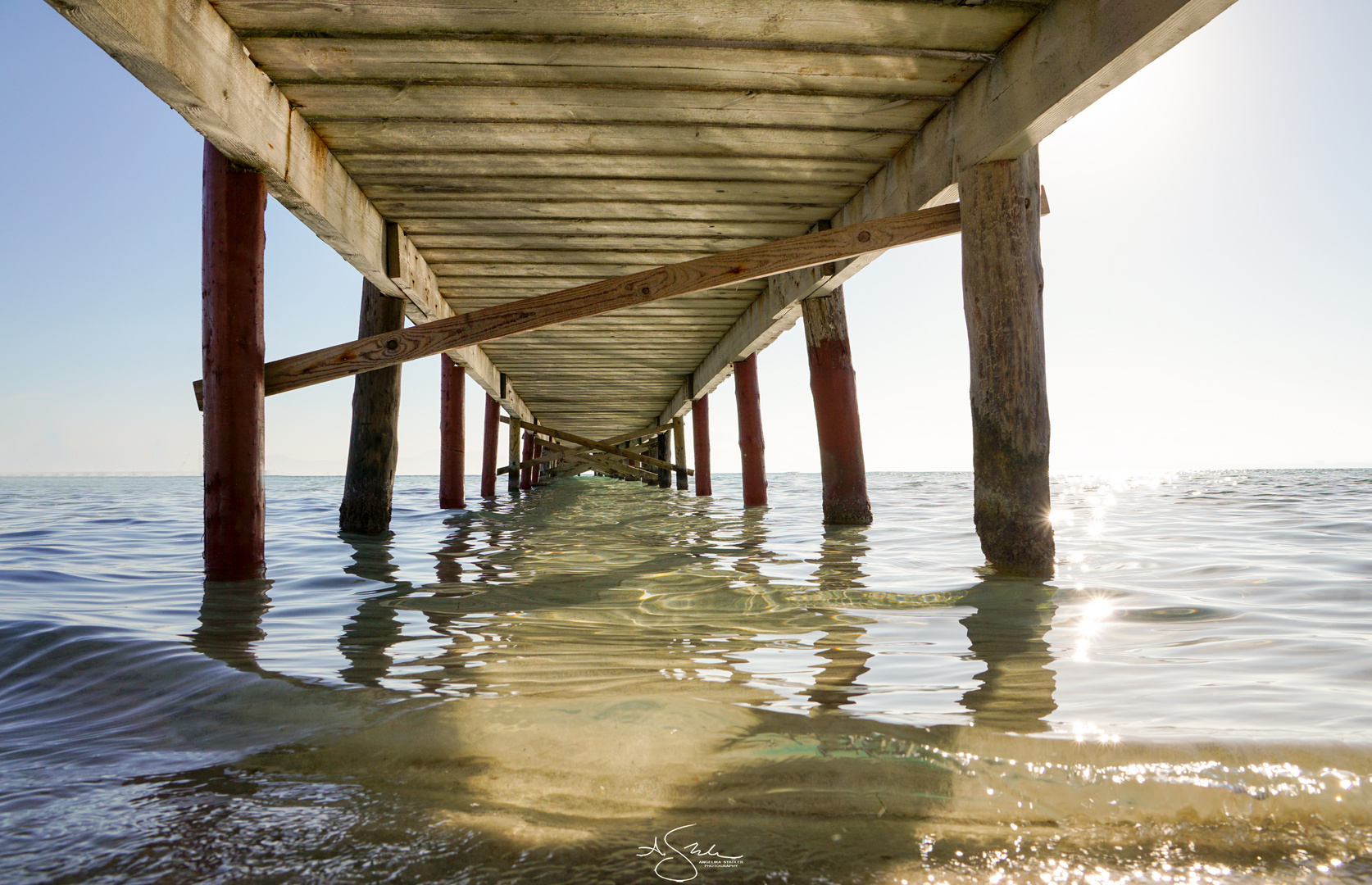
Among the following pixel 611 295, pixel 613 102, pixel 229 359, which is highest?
pixel 613 102

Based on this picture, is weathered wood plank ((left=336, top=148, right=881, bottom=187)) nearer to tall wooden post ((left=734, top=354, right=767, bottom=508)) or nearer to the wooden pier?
the wooden pier

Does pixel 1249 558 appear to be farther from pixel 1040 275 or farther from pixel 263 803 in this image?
pixel 263 803

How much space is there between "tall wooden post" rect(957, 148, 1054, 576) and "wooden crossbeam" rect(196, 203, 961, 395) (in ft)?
0.98

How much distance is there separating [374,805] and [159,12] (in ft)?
9.61

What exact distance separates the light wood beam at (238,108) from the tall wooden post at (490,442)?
A: 25.7 feet

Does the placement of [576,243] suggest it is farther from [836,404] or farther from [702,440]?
[702,440]

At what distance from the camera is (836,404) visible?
6.10 metres

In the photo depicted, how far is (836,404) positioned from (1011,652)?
13.5 ft

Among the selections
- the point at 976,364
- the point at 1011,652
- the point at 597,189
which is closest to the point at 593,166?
the point at 597,189

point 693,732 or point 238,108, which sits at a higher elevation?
point 238,108

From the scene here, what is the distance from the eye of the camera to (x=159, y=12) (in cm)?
263

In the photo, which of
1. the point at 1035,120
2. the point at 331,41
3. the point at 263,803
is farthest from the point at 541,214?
the point at 263,803

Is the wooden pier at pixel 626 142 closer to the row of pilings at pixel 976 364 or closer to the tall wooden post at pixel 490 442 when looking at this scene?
the row of pilings at pixel 976 364

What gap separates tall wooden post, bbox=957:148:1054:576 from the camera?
3.34m
